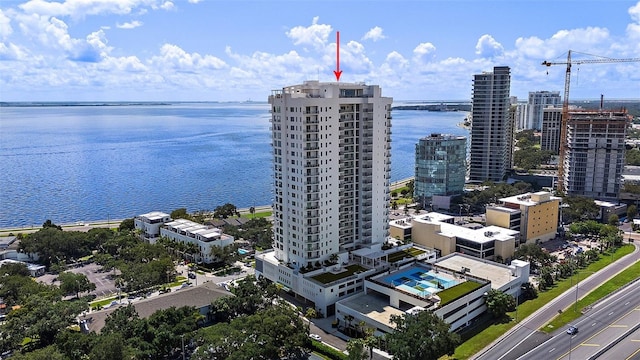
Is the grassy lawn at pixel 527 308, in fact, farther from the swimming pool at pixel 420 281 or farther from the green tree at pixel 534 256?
the swimming pool at pixel 420 281

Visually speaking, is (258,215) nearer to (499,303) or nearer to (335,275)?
(335,275)

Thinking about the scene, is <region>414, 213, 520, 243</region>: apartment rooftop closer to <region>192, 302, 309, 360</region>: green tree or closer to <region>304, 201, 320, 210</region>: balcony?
<region>304, 201, 320, 210</region>: balcony

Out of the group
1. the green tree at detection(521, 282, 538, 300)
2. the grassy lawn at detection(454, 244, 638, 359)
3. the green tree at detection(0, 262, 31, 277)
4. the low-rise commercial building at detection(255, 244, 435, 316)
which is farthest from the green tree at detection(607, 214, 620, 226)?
the green tree at detection(0, 262, 31, 277)

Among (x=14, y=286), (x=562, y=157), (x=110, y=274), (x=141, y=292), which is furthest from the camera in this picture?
(x=562, y=157)

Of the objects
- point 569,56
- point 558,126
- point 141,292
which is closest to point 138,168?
point 141,292

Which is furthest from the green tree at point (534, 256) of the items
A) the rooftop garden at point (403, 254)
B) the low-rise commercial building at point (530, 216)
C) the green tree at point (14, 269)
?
the green tree at point (14, 269)

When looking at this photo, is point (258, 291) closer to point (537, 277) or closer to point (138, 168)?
point (537, 277)
